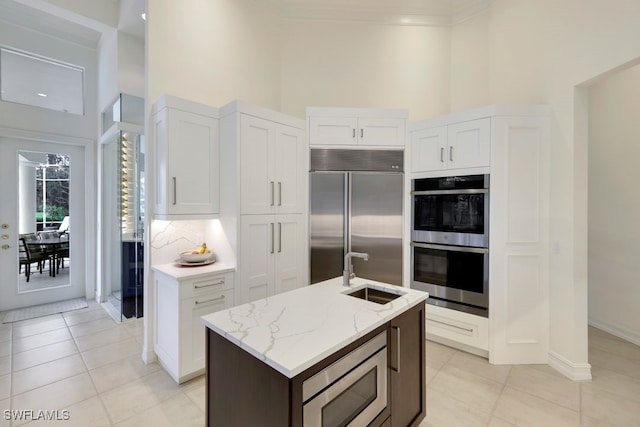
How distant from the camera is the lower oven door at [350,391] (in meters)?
1.15

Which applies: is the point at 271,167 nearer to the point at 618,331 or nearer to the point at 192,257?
the point at 192,257

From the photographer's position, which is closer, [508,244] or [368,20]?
[508,244]

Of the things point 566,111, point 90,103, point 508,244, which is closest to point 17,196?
point 90,103

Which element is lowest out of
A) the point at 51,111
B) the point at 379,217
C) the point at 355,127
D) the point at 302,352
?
the point at 302,352

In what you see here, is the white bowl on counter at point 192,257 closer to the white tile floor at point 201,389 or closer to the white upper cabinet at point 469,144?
the white tile floor at point 201,389

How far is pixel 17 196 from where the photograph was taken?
4.04 metres

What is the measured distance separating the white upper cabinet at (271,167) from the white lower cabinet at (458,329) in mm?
1876

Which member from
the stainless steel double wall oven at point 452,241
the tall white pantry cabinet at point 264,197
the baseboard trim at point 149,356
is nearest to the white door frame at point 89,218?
the baseboard trim at point 149,356

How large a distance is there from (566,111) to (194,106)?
337cm

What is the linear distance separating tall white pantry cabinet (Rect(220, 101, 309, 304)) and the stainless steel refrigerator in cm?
17

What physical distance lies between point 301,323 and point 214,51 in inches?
124

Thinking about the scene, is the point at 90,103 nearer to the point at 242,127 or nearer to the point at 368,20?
the point at 242,127

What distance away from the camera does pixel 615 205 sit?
11.0ft

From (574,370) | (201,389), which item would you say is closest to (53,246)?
(201,389)
